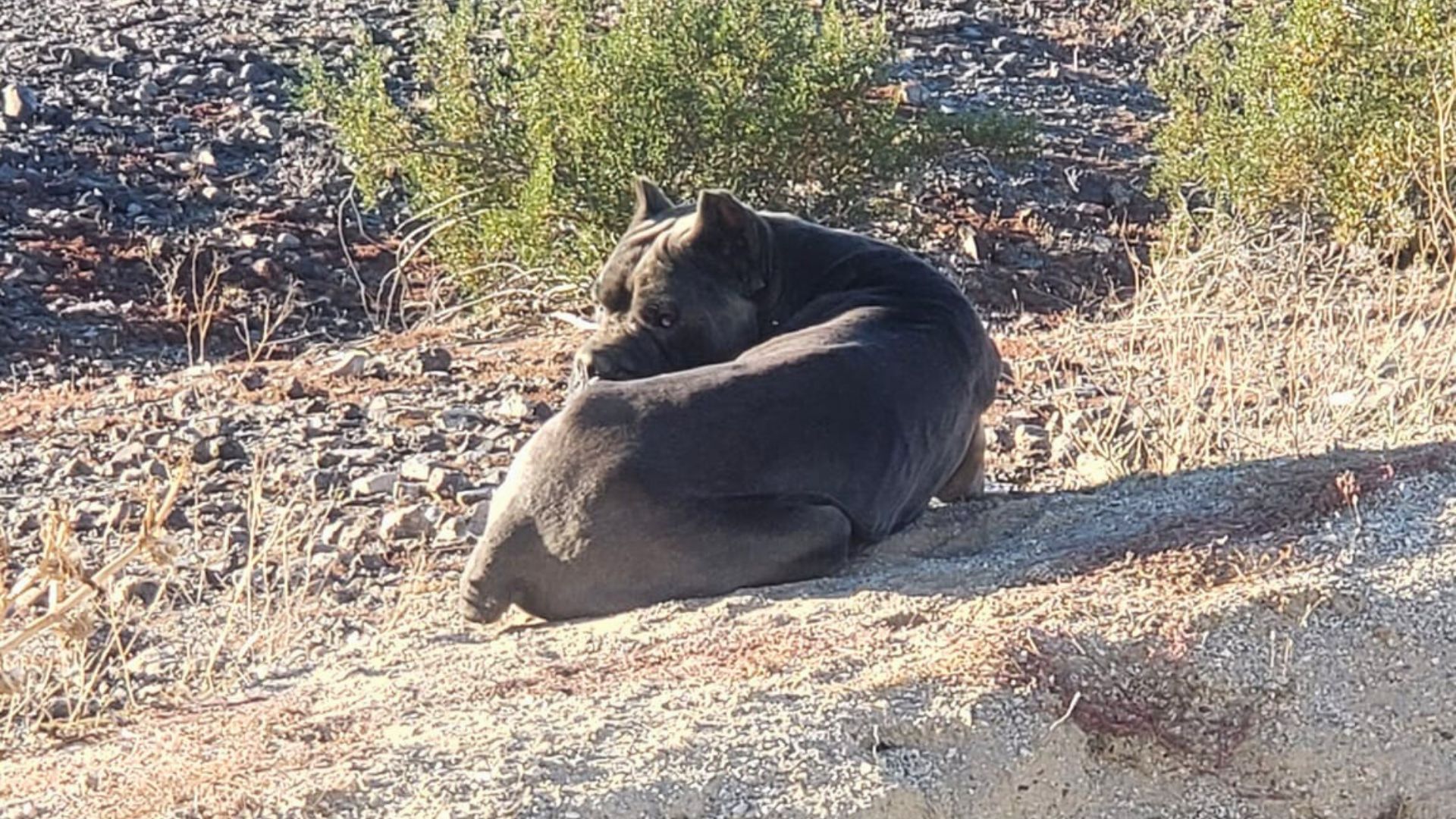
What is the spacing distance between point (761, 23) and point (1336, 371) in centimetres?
603

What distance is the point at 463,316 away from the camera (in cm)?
1498

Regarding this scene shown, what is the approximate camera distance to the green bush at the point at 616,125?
14.2 metres

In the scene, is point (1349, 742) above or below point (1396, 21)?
above

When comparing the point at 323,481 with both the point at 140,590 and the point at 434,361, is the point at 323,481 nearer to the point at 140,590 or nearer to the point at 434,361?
the point at 140,590

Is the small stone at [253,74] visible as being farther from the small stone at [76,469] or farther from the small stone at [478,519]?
the small stone at [478,519]

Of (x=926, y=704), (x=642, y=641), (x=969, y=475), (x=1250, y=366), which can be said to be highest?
(x=926, y=704)

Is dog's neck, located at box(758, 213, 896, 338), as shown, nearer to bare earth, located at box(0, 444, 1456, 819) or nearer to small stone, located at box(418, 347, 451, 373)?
bare earth, located at box(0, 444, 1456, 819)

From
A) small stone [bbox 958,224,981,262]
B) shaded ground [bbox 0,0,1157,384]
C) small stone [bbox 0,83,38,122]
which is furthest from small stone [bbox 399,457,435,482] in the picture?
small stone [bbox 0,83,38,122]

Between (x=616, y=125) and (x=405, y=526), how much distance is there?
5.61 metres

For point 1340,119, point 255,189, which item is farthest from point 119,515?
point 255,189

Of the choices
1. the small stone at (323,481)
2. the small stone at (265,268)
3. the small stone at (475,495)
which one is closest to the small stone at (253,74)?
the small stone at (265,268)

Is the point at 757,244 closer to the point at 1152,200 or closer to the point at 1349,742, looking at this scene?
the point at 1349,742

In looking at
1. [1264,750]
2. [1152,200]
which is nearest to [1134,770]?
[1264,750]

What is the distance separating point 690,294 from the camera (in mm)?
8320
